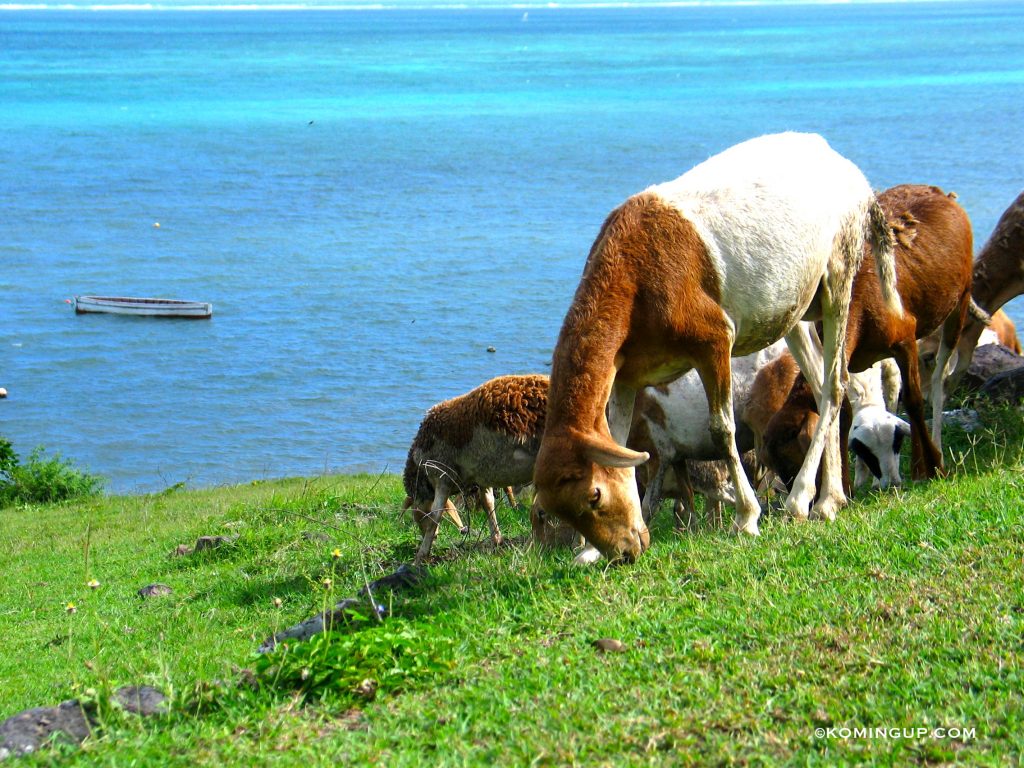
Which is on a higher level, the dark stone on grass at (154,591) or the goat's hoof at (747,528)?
the goat's hoof at (747,528)

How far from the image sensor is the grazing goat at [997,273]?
43.8 feet

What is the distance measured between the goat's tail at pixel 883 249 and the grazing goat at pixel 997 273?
3.71m

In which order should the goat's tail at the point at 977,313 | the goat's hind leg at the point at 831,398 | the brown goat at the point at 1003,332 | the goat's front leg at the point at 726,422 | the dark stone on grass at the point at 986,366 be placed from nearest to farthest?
the goat's front leg at the point at 726,422
the goat's hind leg at the point at 831,398
the goat's tail at the point at 977,313
the dark stone on grass at the point at 986,366
the brown goat at the point at 1003,332

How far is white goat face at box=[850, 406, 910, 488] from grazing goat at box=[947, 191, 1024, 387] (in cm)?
340

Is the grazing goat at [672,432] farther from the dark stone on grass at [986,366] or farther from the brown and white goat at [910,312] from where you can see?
the dark stone on grass at [986,366]

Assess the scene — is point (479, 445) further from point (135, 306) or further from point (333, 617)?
point (135, 306)

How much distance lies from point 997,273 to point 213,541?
8691mm

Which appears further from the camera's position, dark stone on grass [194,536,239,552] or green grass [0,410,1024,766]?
dark stone on grass [194,536,239,552]

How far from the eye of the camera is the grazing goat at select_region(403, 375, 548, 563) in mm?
10008

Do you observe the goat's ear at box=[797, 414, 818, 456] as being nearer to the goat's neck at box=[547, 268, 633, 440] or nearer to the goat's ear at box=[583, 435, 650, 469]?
the goat's neck at box=[547, 268, 633, 440]

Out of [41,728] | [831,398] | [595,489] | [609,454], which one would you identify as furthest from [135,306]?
[41,728]

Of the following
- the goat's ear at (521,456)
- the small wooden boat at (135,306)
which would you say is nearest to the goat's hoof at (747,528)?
the goat's ear at (521,456)

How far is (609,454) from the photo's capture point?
6820mm

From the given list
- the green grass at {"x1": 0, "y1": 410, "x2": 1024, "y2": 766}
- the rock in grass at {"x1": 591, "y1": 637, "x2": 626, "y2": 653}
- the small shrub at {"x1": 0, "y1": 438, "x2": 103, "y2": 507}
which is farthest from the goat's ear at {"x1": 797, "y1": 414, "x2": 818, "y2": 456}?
the small shrub at {"x1": 0, "y1": 438, "x2": 103, "y2": 507}
